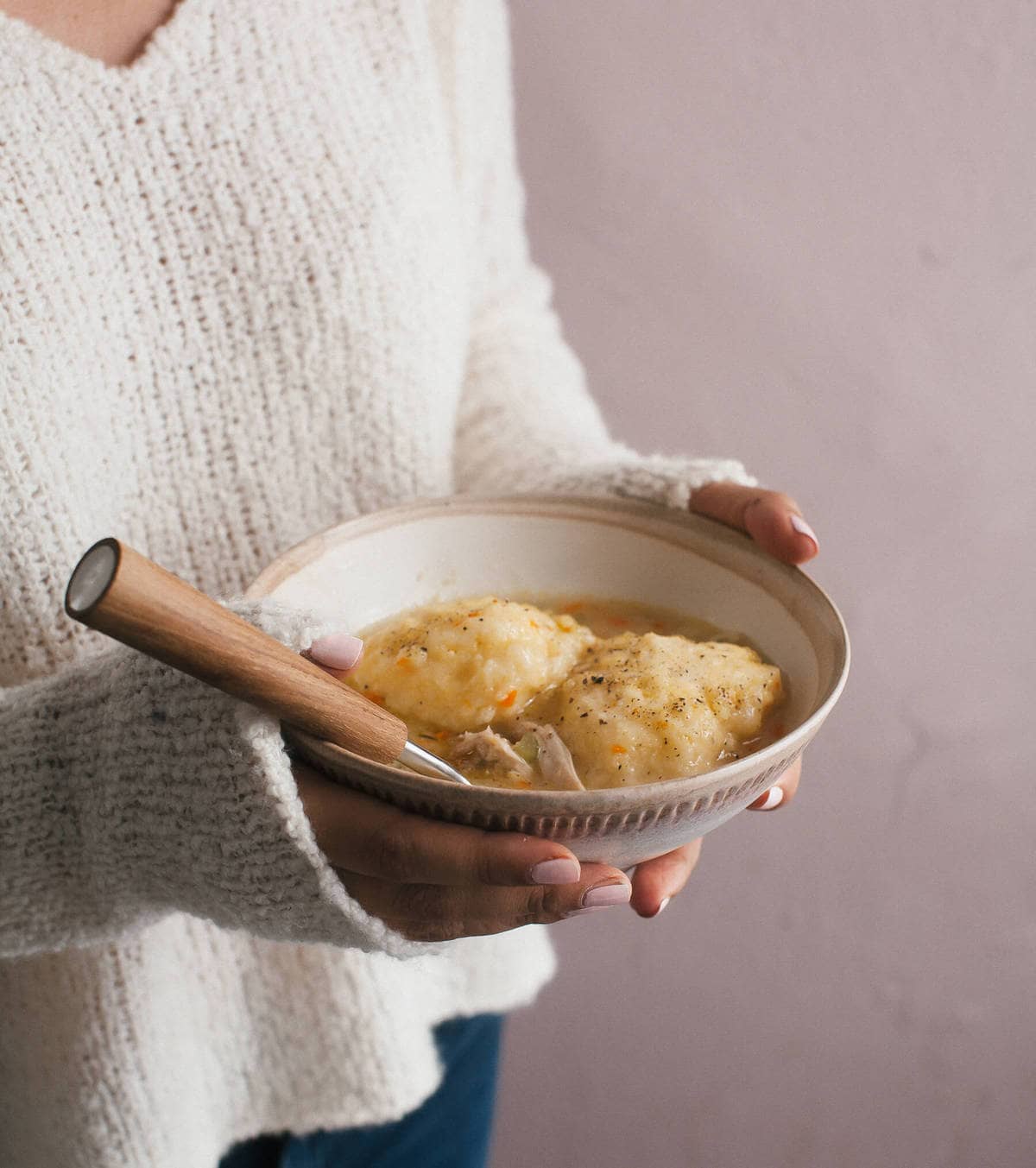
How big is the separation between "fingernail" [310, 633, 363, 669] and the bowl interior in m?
0.14

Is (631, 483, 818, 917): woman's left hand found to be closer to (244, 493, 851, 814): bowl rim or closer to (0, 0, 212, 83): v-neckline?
(244, 493, 851, 814): bowl rim

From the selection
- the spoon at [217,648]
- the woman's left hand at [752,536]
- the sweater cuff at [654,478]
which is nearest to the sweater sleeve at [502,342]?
the sweater cuff at [654,478]

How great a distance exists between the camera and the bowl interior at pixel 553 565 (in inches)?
27.6

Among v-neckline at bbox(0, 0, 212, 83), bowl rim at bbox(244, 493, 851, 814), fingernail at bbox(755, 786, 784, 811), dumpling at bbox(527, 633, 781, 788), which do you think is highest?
v-neckline at bbox(0, 0, 212, 83)

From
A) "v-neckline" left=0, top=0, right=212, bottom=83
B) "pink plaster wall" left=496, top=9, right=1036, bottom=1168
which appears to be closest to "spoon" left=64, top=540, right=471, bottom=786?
"v-neckline" left=0, top=0, right=212, bottom=83

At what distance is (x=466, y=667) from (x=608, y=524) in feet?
0.62

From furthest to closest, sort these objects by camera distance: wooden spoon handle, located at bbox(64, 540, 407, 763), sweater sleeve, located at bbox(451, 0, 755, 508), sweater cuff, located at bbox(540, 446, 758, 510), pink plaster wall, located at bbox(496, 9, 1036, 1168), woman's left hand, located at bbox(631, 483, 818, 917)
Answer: pink plaster wall, located at bbox(496, 9, 1036, 1168) → sweater sleeve, located at bbox(451, 0, 755, 508) → sweater cuff, located at bbox(540, 446, 758, 510) → woman's left hand, located at bbox(631, 483, 818, 917) → wooden spoon handle, located at bbox(64, 540, 407, 763)

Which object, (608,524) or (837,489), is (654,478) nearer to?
(608,524)

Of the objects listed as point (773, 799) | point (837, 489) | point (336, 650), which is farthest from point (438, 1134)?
point (837, 489)

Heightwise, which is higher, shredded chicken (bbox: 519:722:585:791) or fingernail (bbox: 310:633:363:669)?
fingernail (bbox: 310:633:363:669)

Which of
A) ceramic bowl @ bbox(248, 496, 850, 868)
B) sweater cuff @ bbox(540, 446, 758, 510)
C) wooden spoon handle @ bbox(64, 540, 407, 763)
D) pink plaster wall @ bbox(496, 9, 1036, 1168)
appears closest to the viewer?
wooden spoon handle @ bbox(64, 540, 407, 763)

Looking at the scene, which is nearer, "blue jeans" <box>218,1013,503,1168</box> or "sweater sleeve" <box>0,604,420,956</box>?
"sweater sleeve" <box>0,604,420,956</box>

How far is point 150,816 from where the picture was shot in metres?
0.59

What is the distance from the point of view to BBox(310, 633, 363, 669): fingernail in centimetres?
54
